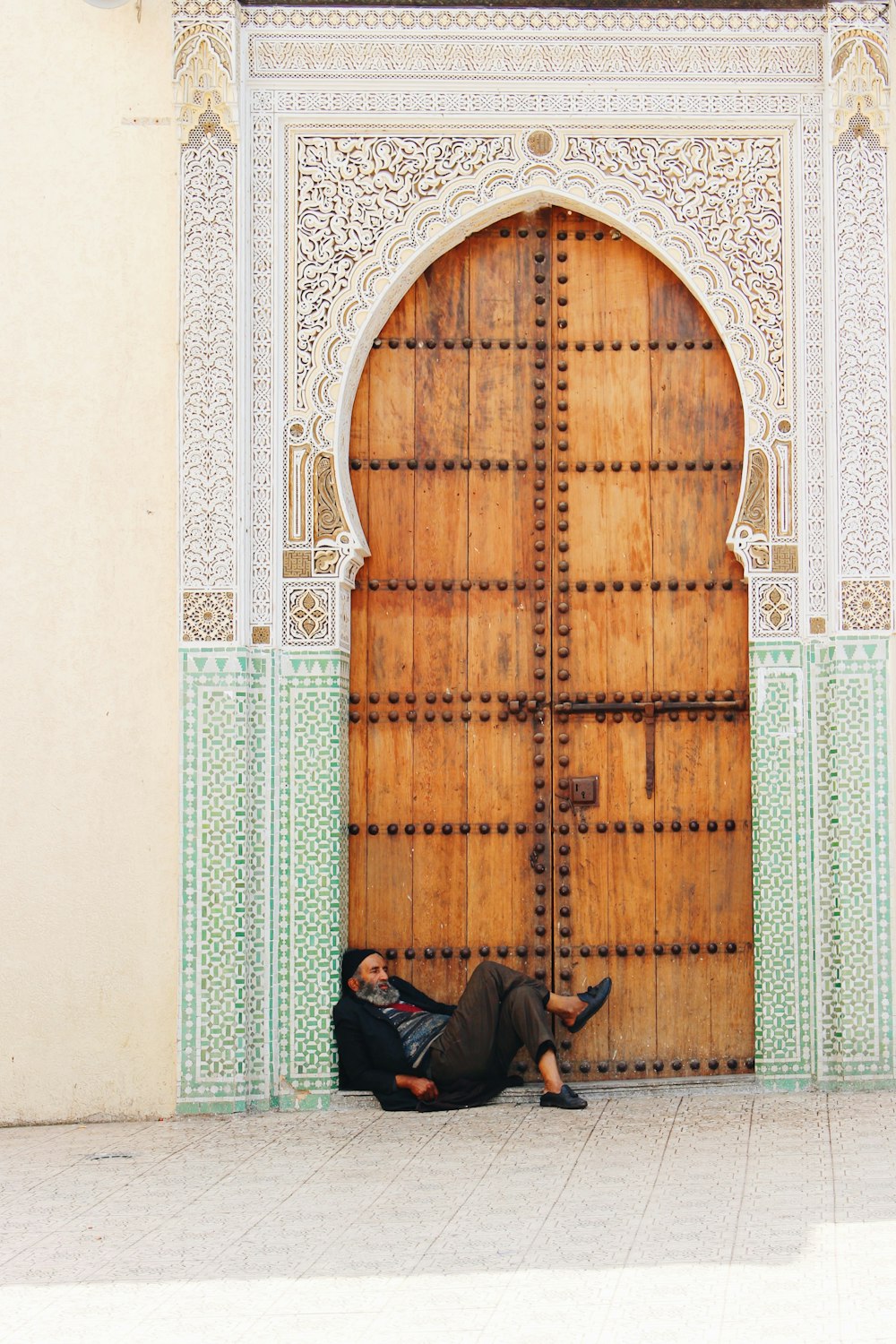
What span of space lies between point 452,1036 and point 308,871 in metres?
0.57

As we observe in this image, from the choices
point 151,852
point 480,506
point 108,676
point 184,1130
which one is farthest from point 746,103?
point 184,1130

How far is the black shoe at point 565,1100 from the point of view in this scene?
12.7ft

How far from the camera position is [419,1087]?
390 centimetres

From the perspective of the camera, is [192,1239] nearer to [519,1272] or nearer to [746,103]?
[519,1272]

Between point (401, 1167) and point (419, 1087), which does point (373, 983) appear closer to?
point (419, 1087)

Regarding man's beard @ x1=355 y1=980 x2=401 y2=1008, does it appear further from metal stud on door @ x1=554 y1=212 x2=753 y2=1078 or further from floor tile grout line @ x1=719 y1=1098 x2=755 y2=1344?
floor tile grout line @ x1=719 y1=1098 x2=755 y2=1344

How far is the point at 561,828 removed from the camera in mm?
4160

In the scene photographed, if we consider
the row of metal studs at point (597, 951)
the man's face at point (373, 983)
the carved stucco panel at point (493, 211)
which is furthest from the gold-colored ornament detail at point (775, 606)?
the man's face at point (373, 983)

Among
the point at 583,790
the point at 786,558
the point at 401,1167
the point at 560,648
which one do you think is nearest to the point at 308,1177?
the point at 401,1167

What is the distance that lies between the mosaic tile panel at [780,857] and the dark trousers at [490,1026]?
60 cm

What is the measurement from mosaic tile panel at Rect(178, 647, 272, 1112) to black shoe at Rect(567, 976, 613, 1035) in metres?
0.81

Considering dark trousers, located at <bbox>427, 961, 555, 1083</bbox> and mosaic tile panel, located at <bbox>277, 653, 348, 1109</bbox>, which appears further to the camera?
mosaic tile panel, located at <bbox>277, 653, 348, 1109</bbox>

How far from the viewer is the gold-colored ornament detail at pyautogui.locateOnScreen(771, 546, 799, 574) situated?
13.3ft

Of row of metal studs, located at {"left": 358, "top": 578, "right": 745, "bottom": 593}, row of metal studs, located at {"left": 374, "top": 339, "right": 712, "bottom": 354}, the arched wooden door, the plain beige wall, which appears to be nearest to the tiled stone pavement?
the plain beige wall
